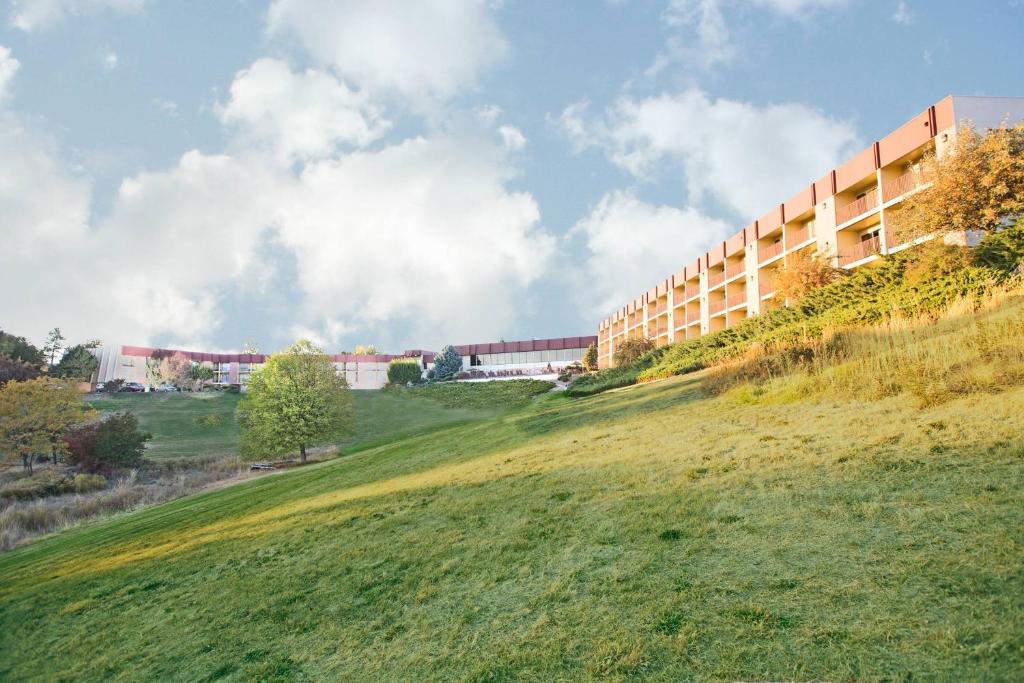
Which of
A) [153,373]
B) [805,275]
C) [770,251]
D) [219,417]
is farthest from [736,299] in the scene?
[153,373]

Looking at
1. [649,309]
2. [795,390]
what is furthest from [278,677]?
[649,309]

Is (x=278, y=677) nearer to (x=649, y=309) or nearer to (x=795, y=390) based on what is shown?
(x=795, y=390)

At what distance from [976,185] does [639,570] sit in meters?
21.8

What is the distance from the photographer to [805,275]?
2812 centimetres

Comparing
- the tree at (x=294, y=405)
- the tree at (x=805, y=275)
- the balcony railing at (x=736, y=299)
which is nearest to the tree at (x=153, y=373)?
the tree at (x=294, y=405)

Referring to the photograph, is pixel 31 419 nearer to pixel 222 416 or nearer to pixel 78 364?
pixel 222 416

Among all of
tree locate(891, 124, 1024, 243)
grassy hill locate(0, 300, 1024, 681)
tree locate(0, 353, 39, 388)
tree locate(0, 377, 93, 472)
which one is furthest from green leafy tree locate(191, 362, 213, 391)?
tree locate(891, 124, 1024, 243)

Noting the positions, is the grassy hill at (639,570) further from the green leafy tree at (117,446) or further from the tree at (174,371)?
the tree at (174,371)

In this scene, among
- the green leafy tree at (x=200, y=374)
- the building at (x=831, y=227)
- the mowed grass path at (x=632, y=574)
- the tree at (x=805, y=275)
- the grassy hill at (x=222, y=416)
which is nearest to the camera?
the mowed grass path at (x=632, y=574)

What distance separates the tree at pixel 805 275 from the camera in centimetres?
2775

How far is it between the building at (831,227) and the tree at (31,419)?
46531mm

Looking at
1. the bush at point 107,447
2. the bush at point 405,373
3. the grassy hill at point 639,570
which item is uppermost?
the bush at point 405,373

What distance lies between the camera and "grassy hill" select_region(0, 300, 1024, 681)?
3.69 meters

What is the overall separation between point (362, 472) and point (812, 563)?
1310 centimetres
